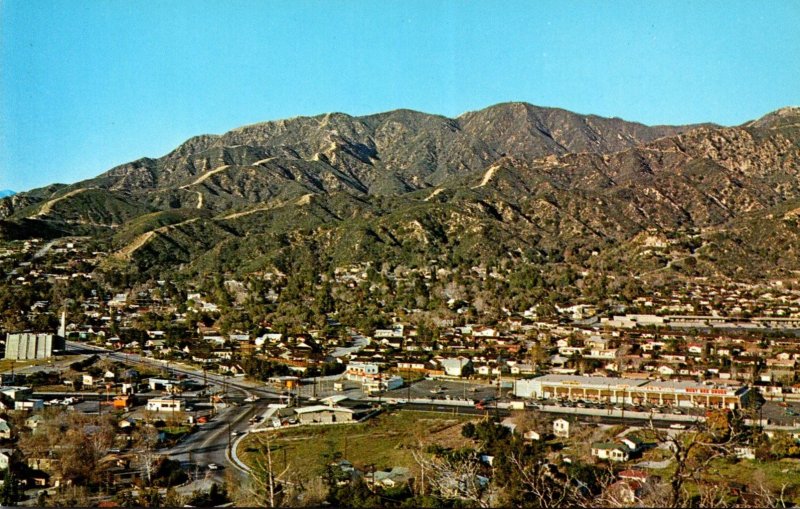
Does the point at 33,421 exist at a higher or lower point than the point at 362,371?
lower

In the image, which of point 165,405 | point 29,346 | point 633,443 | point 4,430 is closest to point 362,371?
point 165,405

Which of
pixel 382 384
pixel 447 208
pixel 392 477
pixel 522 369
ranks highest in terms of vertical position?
pixel 447 208

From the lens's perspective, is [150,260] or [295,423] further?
[150,260]

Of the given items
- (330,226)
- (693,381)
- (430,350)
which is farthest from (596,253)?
(693,381)

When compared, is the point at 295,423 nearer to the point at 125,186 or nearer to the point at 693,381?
the point at 693,381

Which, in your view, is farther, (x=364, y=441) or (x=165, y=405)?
(x=165, y=405)

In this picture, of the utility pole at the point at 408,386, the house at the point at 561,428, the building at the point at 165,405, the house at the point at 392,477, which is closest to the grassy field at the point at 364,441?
the house at the point at 392,477

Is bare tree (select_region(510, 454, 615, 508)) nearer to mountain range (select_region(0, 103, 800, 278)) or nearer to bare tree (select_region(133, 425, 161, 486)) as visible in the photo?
bare tree (select_region(133, 425, 161, 486))

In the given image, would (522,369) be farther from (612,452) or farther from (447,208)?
(447,208)
